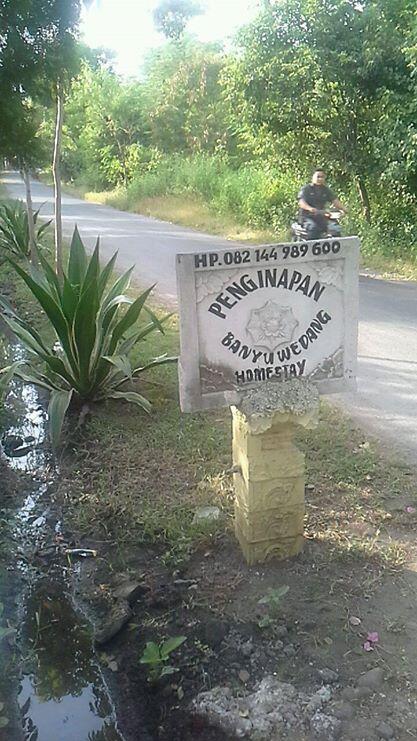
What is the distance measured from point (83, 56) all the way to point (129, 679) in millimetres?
3362

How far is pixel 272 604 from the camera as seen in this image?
2684 millimetres

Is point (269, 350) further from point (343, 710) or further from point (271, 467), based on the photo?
point (343, 710)

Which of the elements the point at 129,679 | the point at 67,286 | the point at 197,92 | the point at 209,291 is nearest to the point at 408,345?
the point at 67,286

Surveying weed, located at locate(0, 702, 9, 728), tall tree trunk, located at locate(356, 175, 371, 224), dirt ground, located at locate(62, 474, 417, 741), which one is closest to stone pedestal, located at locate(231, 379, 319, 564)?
dirt ground, located at locate(62, 474, 417, 741)

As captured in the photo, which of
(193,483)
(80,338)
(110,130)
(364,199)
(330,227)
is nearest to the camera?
(193,483)

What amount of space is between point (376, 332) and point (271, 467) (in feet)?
12.8

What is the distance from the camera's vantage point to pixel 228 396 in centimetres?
277

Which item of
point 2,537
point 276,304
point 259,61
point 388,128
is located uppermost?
point 259,61

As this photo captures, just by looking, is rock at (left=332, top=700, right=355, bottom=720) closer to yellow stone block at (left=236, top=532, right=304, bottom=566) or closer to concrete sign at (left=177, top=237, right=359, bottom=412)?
yellow stone block at (left=236, top=532, right=304, bottom=566)

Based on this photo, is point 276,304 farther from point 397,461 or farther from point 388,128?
point 388,128

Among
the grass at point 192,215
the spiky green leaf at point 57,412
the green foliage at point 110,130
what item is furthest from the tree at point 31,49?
the green foliage at point 110,130

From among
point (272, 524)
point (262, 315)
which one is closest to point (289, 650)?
point (272, 524)

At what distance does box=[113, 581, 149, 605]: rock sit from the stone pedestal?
17.4 inches

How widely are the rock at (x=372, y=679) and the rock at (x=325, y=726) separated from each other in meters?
0.18
